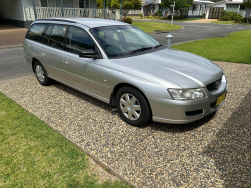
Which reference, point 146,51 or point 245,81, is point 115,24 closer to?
point 146,51

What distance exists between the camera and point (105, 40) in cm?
406

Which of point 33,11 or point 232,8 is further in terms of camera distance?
point 232,8

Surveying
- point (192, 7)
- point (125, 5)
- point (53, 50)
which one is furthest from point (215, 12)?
point (53, 50)

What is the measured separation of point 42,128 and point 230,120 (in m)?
3.51

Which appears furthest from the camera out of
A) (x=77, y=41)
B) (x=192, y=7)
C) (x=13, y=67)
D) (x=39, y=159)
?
(x=192, y=7)

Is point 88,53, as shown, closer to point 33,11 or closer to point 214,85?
point 214,85

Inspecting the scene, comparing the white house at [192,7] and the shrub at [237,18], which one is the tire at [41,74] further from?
the white house at [192,7]

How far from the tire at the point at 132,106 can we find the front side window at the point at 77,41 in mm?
1168

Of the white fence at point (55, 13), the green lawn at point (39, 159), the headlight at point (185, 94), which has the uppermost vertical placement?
the white fence at point (55, 13)

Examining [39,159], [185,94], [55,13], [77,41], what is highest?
[55,13]

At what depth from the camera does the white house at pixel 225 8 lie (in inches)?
1744

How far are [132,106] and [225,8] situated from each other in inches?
2059

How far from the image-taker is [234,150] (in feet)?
10.0

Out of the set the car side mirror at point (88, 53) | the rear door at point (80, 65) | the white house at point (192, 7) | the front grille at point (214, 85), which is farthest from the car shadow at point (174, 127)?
the white house at point (192, 7)
